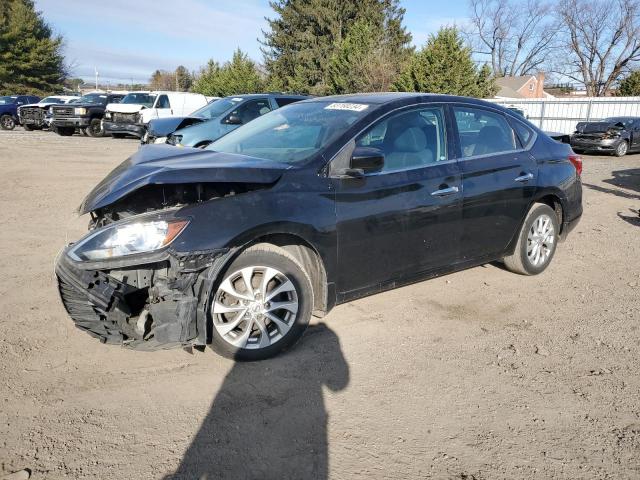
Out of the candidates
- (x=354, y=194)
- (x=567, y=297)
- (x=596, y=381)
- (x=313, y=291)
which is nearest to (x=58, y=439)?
(x=313, y=291)

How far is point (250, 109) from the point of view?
11.7 metres

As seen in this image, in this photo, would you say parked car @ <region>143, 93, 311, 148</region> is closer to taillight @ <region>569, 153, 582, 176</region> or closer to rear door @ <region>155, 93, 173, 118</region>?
taillight @ <region>569, 153, 582, 176</region>

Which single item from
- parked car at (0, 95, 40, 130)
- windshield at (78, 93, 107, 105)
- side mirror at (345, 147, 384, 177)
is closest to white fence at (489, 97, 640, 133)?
windshield at (78, 93, 107, 105)

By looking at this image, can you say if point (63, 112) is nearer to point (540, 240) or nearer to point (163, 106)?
point (163, 106)

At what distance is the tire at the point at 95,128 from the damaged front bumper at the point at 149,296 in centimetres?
2082

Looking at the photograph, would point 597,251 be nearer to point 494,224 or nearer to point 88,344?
point 494,224

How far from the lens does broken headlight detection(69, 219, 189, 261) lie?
10.2ft

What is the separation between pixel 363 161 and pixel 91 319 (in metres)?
2.03

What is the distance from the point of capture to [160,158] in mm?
3863

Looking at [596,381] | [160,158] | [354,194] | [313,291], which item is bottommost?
[596,381]

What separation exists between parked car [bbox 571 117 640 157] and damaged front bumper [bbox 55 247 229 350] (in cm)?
1940

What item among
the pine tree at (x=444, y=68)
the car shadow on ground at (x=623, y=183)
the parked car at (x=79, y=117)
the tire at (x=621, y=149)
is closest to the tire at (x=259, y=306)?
the car shadow on ground at (x=623, y=183)

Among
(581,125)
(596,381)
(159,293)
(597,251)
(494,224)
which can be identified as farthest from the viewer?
(581,125)

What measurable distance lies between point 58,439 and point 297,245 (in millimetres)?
1819
